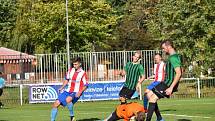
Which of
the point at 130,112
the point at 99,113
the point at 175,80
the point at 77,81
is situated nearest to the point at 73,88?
the point at 77,81

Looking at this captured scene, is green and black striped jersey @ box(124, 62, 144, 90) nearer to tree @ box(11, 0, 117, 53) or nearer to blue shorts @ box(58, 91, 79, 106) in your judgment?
blue shorts @ box(58, 91, 79, 106)

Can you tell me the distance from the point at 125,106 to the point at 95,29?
4279 centimetres

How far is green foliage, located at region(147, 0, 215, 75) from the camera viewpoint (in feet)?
129

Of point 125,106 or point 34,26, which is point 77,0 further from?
point 125,106

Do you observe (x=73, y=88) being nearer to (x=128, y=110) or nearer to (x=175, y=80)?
(x=175, y=80)

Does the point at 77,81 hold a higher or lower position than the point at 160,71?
lower

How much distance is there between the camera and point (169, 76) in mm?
13672

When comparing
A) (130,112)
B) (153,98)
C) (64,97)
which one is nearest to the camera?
(130,112)

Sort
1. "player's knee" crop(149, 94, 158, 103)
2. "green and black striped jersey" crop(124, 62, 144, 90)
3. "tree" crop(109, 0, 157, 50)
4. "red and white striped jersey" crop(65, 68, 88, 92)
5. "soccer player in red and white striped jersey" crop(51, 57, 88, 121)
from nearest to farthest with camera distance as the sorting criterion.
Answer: "player's knee" crop(149, 94, 158, 103)
"green and black striped jersey" crop(124, 62, 144, 90)
"soccer player in red and white striped jersey" crop(51, 57, 88, 121)
"red and white striped jersey" crop(65, 68, 88, 92)
"tree" crop(109, 0, 157, 50)

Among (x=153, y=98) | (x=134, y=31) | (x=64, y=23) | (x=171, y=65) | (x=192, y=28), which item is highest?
(x=64, y=23)

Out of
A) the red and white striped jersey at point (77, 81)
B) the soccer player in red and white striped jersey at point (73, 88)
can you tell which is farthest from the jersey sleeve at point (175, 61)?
the red and white striped jersey at point (77, 81)

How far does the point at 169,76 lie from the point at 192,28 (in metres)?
26.9

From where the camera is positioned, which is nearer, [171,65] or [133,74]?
[171,65]

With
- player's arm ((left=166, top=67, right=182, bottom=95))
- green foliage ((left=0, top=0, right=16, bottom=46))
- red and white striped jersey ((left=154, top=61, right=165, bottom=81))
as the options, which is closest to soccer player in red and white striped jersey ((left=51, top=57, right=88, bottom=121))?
red and white striped jersey ((left=154, top=61, right=165, bottom=81))
